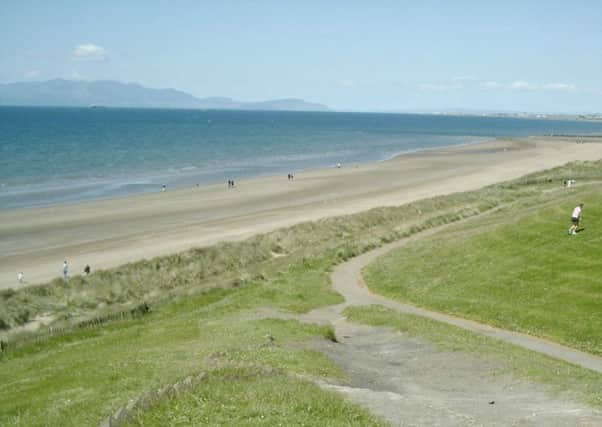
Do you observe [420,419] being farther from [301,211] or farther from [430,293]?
[301,211]

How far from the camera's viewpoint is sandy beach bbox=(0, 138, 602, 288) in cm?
5194

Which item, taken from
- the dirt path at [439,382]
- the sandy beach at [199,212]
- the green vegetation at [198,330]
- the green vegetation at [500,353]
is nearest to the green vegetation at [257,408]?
the green vegetation at [198,330]

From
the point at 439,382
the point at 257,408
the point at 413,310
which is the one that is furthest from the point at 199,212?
the point at 257,408

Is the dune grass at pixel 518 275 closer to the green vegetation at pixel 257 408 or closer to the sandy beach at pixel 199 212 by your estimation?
the green vegetation at pixel 257 408

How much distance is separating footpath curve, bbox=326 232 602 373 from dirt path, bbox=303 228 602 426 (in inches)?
1.7

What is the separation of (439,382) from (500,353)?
3.90 m

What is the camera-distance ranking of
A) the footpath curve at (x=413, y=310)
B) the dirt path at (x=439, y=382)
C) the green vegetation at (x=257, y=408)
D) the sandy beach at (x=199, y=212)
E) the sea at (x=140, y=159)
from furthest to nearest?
the sea at (x=140, y=159) < the sandy beach at (x=199, y=212) < the footpath curve at (x=413, y=310) < the dirt path at (x=439, y=382) < the green vegetation at (x=257, y=408)

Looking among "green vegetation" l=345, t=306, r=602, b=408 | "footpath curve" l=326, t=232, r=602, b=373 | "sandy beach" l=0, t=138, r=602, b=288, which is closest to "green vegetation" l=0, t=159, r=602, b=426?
"footpath curve" l=326, t=232, r=602, b=373

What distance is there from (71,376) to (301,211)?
51.5m

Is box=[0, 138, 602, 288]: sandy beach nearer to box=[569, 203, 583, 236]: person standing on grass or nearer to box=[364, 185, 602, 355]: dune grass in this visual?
box=[364, 185, 602, 355]: dune grass

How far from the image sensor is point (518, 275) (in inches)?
1254

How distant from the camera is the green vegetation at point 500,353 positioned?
18.7 m

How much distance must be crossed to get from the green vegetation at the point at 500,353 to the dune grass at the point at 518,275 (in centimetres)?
257

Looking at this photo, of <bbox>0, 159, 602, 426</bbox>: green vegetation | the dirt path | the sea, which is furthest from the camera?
the sea
